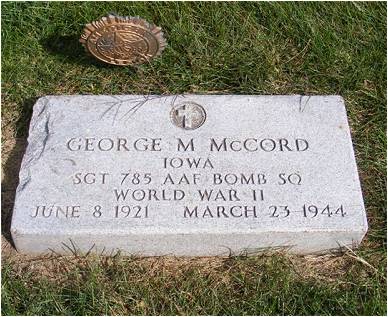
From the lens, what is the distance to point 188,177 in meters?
3.27

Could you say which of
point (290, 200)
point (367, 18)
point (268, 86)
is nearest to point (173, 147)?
point (290, 200)

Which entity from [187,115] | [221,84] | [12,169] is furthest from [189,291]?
[221,84]

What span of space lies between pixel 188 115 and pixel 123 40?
0.59m

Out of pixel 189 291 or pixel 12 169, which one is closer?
pixel 189 291

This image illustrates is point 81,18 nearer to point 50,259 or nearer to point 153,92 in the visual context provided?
point 153,92

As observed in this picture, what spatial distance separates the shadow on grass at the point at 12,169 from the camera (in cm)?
342

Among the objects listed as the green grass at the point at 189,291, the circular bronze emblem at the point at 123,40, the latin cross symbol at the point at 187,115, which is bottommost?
the green grass at the point at 189,291

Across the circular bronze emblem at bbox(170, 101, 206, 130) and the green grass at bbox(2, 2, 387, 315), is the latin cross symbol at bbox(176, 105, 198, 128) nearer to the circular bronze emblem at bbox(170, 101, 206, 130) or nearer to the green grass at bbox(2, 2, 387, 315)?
the circular bronze emblem at bbox(170, 101, 206, 130)

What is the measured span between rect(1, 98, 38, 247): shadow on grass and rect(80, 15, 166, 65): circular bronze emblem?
21.3 inches

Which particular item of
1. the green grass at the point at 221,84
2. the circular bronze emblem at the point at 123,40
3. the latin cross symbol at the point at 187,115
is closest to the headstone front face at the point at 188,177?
the latin cross symbol at the point at 187,115

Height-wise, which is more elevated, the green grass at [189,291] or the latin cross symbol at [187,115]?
the latin cross symbol at [187,115]

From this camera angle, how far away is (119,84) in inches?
158

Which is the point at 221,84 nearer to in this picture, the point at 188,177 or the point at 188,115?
the point at 188,115

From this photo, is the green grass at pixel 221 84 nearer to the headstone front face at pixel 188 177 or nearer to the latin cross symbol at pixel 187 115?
the headstone front face at pixel 188 177
